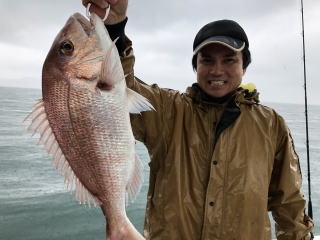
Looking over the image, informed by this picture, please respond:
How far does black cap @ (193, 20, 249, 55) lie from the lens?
2.25m

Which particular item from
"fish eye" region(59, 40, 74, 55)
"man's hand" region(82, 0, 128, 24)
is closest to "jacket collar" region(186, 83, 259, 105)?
"man's hand" region(82, 0, 128, 24)

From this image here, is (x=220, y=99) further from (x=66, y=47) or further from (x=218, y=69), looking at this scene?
(x=66, y=47)

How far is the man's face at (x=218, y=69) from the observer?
2295 mm

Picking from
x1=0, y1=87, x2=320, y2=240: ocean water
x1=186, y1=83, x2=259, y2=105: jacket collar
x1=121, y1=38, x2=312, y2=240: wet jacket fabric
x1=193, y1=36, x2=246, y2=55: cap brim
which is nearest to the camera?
x1=121, y1=38, x2=312, y2=240: wet jacket fabric

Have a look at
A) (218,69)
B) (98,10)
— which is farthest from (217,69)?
(98,10)

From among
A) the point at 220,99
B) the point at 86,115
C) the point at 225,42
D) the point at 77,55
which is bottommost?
the point at 86,115

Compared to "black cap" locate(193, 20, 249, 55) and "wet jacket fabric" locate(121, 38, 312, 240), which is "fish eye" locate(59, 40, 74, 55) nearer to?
"wet jacket fabric" locate(121, 38, 312, 240)

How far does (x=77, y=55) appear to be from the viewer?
1.53m

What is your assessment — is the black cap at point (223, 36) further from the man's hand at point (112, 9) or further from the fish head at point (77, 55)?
the fish head at point (77, 55)

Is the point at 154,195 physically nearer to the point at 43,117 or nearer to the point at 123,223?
the point at 123,223

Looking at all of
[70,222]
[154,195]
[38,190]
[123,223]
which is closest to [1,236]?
[70,222]

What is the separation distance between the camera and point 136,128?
6.84 feet

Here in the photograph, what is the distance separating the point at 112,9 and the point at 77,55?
0.38m

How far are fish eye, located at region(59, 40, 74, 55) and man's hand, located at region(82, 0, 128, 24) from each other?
0.71 feet
